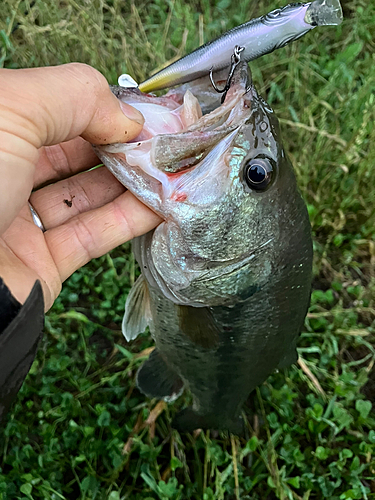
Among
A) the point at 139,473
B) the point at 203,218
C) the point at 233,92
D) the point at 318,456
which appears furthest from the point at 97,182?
the point at 318,456

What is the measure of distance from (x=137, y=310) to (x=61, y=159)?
814 millimetres

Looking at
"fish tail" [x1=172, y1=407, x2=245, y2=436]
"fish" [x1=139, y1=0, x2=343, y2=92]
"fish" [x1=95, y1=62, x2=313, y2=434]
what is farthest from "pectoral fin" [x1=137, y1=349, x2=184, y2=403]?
"fish" [x1=139, y1=0, x2=343, y2=92]

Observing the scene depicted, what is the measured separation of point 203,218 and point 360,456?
2.21 meters

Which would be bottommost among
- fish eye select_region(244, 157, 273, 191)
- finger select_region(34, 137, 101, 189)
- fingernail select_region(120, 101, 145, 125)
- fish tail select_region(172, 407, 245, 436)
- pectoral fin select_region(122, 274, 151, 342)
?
fish tail select_region(172, 407, 245, 436)

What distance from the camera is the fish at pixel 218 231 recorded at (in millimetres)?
1507

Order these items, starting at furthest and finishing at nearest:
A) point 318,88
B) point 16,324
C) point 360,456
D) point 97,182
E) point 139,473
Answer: point 318,88, point 360,456, point 139,473, point 97,182, point 16,324

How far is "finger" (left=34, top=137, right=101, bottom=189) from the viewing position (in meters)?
1.88

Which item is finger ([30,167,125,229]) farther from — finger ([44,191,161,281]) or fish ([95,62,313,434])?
fish ([95,62,313,434])

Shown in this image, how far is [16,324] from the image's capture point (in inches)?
51.7

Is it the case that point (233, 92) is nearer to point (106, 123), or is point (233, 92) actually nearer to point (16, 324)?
point (106, 123)

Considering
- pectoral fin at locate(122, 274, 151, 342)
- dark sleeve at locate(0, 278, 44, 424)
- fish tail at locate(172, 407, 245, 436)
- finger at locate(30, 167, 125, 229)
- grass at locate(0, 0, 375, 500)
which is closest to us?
dark sleeve at locate(0, 278, 44, 424)

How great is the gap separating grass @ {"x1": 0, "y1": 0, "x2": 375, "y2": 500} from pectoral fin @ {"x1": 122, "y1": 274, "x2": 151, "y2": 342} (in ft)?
2.60

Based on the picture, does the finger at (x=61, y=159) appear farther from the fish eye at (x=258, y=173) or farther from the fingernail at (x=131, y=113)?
the fish eye at (x=258, y=173)

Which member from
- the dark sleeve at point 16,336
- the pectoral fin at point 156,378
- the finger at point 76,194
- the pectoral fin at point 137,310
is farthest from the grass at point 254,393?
the dark sleeve at point 16,336
